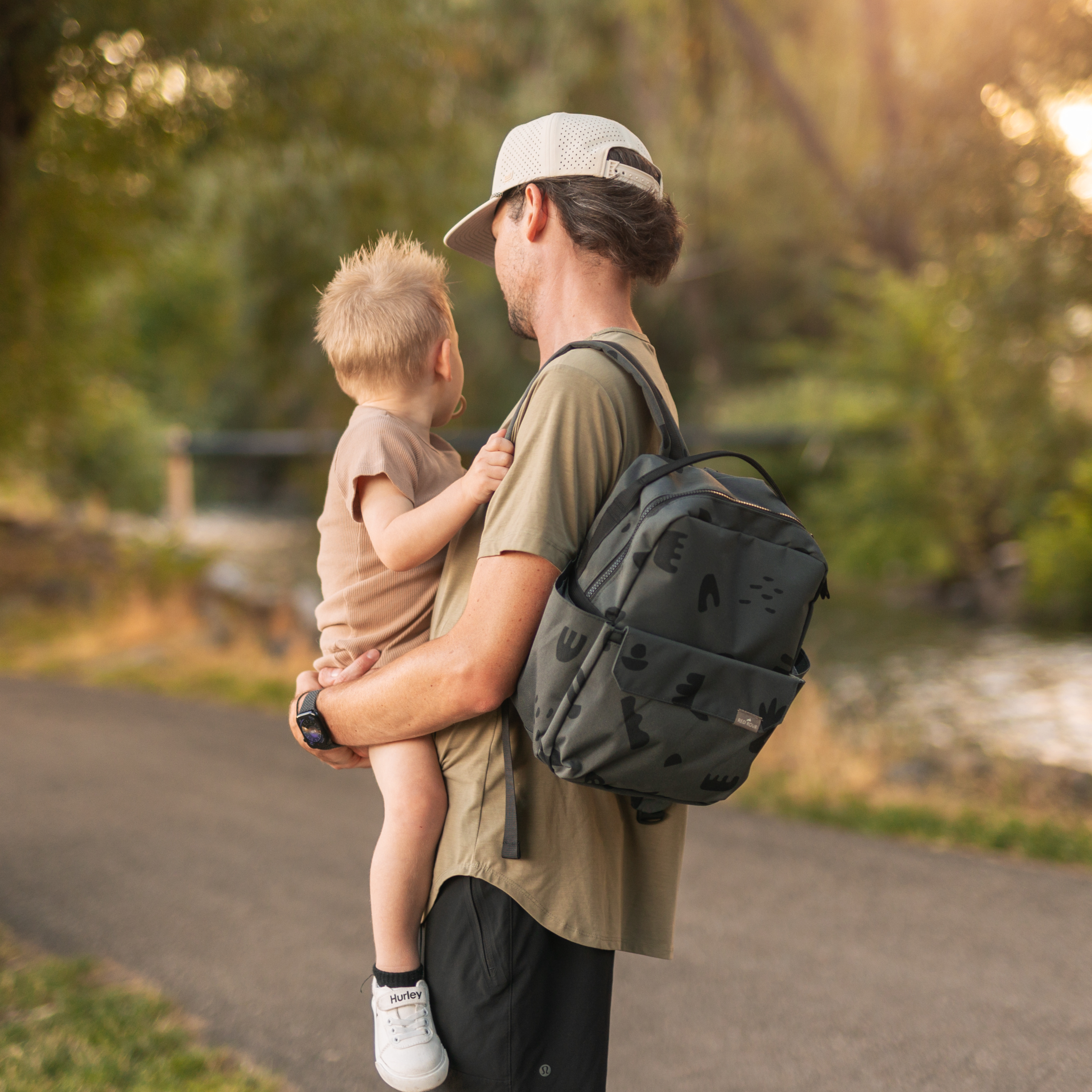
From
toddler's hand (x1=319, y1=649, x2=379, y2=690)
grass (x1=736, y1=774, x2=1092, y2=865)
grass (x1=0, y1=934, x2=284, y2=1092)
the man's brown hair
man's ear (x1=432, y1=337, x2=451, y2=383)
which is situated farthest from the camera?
grass (x1=736, y1=774, x2=1092, y2=865)

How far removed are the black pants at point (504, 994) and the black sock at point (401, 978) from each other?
1.5 inches

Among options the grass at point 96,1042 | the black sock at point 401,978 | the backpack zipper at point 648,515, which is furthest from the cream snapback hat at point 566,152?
the grass at point 96,1042

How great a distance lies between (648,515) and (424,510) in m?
0.39

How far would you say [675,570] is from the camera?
136 centimetres

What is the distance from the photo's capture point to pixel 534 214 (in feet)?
5.22

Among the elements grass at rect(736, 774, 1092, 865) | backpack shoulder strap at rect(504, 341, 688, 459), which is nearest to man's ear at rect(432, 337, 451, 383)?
backpack shoulder strap at rect(504, 341, 688, 459)

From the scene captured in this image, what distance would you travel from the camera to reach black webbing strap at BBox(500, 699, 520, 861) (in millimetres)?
1545

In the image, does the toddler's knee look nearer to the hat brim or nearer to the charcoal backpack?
the charcoal backpack

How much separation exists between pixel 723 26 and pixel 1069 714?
312 inches

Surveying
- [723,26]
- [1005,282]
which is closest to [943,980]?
[1005,282]

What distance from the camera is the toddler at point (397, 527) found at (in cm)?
160

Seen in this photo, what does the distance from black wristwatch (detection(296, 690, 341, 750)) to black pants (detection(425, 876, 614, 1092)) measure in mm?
315

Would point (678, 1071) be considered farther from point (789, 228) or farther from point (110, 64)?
point (789, 228)

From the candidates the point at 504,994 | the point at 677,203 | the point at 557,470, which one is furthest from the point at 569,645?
the point at 677,203
